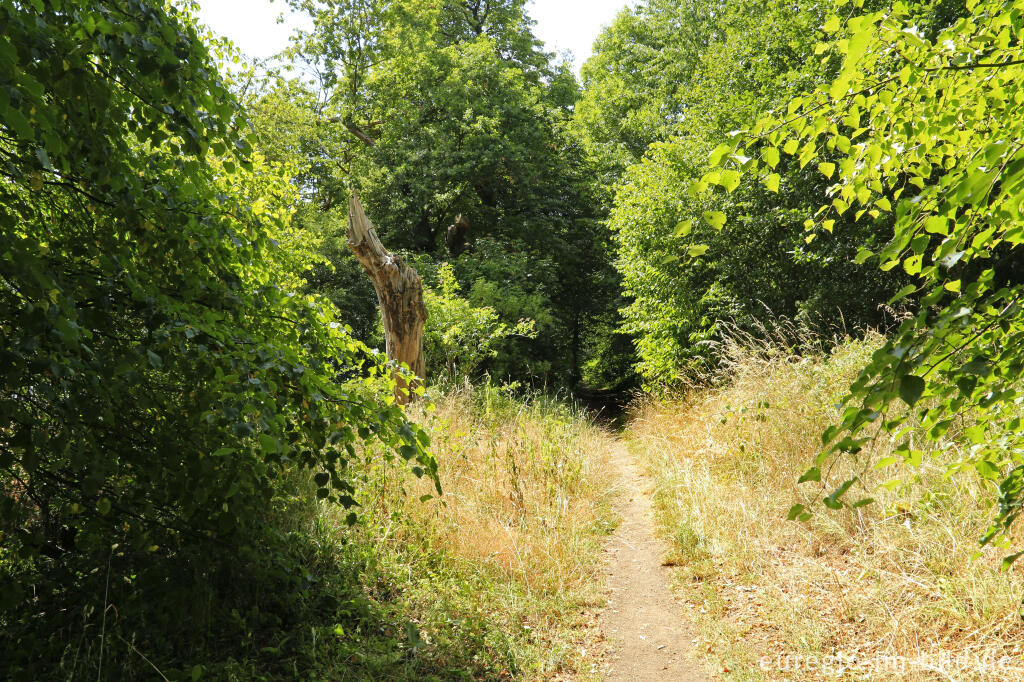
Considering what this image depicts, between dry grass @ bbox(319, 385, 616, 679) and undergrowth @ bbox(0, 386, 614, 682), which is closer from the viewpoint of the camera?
undergrowth @ bbox(0, 386, 614, 682)

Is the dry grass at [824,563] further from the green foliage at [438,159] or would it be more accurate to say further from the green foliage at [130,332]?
the green foliage at [438,159]

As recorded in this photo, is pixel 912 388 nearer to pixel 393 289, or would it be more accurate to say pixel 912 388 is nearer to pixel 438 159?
pixel 393 289

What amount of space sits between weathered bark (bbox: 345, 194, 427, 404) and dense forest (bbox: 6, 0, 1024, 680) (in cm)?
79

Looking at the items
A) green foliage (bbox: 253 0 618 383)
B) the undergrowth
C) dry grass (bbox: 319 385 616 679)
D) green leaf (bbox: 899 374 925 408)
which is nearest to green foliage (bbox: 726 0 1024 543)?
green leaf (bbox: 899 374 925 408)

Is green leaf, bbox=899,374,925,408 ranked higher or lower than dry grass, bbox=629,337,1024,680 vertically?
higher

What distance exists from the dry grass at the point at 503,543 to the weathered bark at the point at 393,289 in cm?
104

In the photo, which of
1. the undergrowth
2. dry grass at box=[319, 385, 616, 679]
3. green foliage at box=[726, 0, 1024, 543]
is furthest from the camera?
dry grass at box=[319, 385, 616, 679]

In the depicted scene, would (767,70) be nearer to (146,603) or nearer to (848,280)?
(848,280)

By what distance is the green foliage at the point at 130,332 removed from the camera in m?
1.88

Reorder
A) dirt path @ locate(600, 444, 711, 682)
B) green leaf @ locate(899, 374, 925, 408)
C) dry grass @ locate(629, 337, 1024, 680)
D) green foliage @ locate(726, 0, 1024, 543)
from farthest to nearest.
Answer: dirt path @ locate(600, 444, 711, 682) → dry grass @ locate(629, 337, 1024, 680) → green foliage @ locate(726, 0, 1024, 543) → green leaf @ locate(899, 374, 925, 408)

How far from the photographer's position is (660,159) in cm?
1173

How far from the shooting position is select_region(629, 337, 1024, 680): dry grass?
348 centimetres

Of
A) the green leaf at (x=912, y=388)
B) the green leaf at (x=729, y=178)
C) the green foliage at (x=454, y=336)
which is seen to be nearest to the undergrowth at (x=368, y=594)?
the green leaf at (x=729, y=178)

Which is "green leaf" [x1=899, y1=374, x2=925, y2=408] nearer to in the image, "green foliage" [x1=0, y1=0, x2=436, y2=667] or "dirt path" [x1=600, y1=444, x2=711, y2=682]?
"green foliage" [x1=0, y1=0, x2=436, y2=667]
